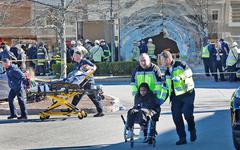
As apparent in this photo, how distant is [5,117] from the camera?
50.0ft

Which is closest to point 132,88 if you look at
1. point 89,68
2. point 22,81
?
point 89,68

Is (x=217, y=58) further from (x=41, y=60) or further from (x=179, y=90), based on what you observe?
(x=179, y=90)

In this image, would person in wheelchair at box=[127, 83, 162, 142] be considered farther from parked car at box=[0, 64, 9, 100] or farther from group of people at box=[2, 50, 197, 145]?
parked car at box=[0, 64, 9, 100]

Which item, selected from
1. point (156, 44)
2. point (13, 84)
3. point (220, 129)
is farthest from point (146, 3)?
point (220, 129)

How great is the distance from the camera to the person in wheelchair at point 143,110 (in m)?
10.5

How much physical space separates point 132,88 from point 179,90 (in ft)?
3.06

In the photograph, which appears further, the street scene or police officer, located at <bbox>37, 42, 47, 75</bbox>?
police officer, located at <bbox>37, 42, 47, 75</bbox>

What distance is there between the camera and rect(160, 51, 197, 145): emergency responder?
1058 centimetres

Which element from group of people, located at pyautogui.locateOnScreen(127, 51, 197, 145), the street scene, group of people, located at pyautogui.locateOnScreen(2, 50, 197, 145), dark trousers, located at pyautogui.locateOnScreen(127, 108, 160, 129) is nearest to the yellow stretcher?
the street scene

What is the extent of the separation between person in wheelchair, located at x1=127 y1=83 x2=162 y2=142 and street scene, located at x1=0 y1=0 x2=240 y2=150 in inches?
0.7

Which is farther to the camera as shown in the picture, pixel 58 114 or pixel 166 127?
pixel 58 114

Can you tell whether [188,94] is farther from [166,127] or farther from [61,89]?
[61,89]

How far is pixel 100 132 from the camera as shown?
12375 millimetres

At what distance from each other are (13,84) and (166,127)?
4.02 metres
